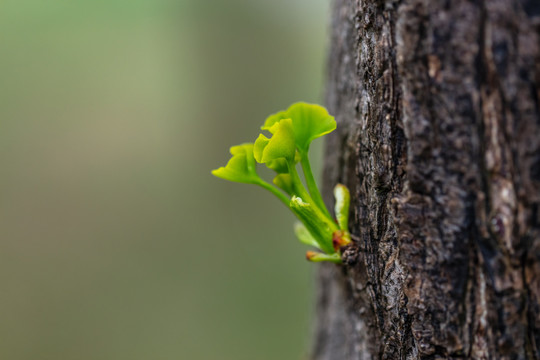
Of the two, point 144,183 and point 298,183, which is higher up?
point 144,183

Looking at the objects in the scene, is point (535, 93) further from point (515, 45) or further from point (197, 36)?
point (197, 36)

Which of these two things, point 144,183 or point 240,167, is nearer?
point 240,167

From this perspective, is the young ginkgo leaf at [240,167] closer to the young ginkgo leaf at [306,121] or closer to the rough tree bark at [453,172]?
the young ginkgo leaf at [306,121]

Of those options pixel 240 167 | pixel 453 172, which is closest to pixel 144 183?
pixel 240 167

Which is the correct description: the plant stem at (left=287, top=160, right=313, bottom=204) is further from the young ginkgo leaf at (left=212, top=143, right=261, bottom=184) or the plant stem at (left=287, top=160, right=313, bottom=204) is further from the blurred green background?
the blurred green background

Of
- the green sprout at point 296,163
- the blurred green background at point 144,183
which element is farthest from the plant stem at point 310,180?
the blurred green background at point 144,183

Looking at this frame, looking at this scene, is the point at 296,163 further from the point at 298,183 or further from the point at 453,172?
the point at 453,172

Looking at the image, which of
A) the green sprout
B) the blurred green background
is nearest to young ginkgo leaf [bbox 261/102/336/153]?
the green sprout
